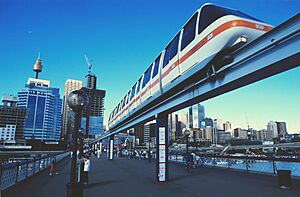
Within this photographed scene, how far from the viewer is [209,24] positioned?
21.9 feet

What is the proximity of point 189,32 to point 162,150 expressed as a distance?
6.48 metres

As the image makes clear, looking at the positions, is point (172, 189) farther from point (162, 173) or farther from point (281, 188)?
point (281, 188)

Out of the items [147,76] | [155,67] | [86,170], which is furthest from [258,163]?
[86,170]

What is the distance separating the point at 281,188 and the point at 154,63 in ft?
28.2

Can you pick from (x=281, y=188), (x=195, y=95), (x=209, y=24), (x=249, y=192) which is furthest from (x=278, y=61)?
(x=281, y=188)

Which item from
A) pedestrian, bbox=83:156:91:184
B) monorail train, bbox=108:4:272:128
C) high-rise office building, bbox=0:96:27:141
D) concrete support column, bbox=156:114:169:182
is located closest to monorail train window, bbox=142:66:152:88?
monorail train, bbox=108:4:272:128

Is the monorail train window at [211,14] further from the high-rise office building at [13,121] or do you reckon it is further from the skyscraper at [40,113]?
the skyscraper at [40,113]

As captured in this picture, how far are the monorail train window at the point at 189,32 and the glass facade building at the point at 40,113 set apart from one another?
518 ft

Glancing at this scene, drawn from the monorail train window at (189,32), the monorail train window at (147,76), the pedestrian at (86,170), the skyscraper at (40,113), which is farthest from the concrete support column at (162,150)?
the skyscraper at (40,113)

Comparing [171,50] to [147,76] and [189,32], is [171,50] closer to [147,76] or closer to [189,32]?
[189,32]

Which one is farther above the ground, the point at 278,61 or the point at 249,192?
the point at 278,61

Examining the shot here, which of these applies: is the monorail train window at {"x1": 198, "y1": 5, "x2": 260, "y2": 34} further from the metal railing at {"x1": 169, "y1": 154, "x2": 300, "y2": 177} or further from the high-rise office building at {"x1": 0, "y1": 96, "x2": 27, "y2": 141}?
the high-rise office building at {"x1": 0, "y1": 96, "x2": 27, "y2": 141}

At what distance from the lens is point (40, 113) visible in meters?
152

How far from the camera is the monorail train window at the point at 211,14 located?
255 inches
